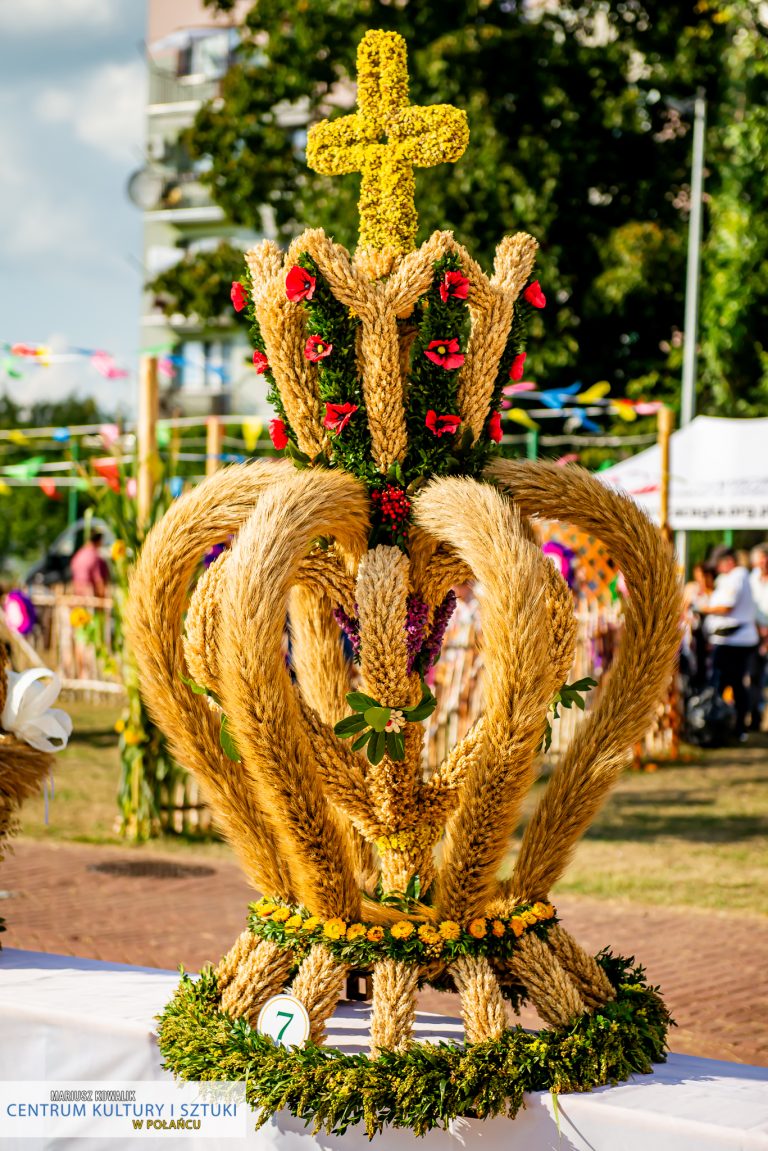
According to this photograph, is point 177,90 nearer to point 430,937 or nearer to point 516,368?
point 516,368

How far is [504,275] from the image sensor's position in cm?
300

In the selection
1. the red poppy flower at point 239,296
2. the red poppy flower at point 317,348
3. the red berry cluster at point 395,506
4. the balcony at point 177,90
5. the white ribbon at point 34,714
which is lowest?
the white ribbon at point 34,714

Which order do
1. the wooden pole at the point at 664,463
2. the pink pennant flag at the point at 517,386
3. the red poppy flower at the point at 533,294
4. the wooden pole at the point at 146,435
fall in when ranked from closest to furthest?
1. the red poppy flower at the point at 533,294
2. the pink pennant flag at the point at 517,386
3. the wooden pole at the point at 146,435
4. the wooden pole at the point at 664,463

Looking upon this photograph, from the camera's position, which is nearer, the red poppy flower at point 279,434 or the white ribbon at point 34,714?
the red poppy flower at point 279,434

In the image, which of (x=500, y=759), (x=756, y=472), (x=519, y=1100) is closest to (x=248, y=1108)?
(x=519, y=1100)

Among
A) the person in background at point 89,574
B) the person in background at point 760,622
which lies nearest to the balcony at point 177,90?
the person in background at point 89,574

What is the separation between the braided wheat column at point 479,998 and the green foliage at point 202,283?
64.1 feet

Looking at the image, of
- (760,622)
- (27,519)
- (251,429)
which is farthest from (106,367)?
(27,519)

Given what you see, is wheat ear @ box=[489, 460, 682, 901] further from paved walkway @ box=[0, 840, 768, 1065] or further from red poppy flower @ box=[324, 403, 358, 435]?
paved walkway @ box=[0, 840, 768, 1065]

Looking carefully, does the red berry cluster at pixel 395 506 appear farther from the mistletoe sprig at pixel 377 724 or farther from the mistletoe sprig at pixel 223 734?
the mistletoe sprig at pixel 223 734

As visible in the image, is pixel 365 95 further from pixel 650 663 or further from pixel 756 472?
pixel 756 472

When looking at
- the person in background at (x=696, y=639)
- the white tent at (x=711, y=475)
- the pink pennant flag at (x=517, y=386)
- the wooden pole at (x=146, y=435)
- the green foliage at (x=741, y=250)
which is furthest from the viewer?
the green foliage at (x=741, y=250)

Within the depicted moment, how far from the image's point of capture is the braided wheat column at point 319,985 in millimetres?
2766

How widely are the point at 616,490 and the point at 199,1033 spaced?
4.94 ft
